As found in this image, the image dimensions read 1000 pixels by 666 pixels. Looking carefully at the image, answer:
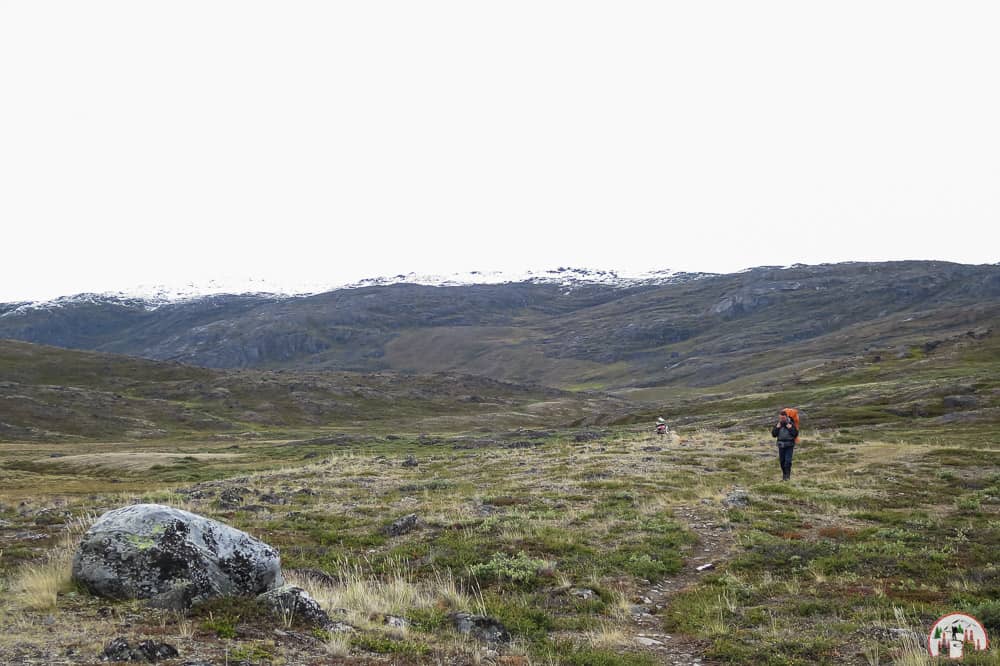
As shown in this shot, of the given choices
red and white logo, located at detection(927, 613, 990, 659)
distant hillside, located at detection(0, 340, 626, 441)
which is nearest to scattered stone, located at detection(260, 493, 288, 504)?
red and white logo, located at detection(927, 613, 990, 659)

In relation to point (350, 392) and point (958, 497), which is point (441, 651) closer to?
point (958, 497)

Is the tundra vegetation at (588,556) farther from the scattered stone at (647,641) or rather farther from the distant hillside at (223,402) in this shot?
the distant hillside at (223,402)

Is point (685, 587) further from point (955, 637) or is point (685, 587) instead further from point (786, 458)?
point (786, 458)

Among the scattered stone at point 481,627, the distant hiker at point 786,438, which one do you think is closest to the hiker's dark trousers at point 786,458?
the distant hiker at point 786,438

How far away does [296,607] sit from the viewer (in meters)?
9.44

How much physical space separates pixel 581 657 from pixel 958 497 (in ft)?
64.0

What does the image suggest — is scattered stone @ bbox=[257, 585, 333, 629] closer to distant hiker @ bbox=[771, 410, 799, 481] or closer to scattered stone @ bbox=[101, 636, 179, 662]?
scattered stone @ bbox=[101, 636, 179, 662]

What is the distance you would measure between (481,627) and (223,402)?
147 m

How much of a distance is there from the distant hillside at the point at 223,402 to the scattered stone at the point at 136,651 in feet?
310

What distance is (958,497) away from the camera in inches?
839

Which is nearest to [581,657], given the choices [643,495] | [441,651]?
[441,651]

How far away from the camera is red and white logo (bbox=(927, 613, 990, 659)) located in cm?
834

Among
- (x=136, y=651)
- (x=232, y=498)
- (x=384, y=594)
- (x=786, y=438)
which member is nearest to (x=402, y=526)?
(x=384, y=594)

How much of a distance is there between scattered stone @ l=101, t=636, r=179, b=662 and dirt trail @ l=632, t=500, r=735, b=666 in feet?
22.4
